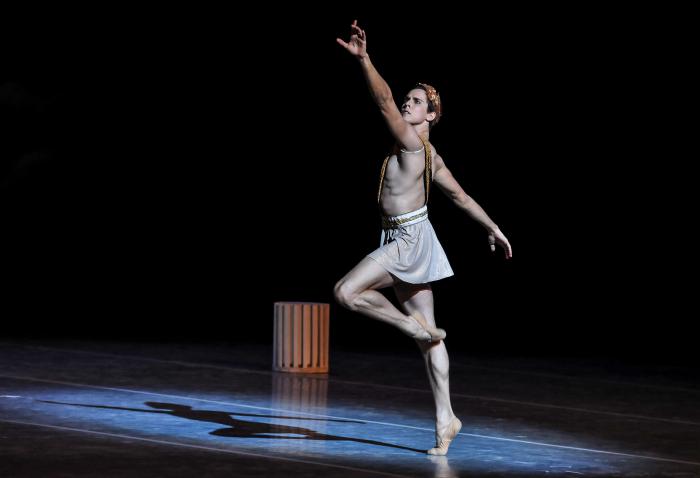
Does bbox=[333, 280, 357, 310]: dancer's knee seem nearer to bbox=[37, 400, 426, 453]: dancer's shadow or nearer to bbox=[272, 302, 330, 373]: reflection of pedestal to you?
bbox=[37, 400, 426, 453]: dancer's shadow

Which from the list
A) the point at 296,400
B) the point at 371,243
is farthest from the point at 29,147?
the point at 296,400

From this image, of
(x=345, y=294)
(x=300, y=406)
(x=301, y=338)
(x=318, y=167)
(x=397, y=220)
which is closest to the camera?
(x=345, y=294)

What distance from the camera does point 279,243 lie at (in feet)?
57.8

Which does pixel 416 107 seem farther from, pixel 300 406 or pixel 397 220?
pixel 300 406

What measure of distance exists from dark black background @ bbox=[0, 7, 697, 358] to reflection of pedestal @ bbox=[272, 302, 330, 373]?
2.86 metres

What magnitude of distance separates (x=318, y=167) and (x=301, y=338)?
6.94 m

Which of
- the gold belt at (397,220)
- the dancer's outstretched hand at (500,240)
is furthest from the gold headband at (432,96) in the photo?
the dancer's outstretched hand at (500,240)

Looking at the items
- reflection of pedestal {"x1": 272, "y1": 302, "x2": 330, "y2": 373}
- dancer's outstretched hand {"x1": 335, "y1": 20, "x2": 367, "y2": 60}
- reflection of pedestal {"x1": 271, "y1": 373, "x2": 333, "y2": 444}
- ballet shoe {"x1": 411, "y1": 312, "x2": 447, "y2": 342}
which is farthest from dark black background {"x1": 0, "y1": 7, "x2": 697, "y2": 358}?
dancer's outstretched hand {"x1": 335, "y1": 20, "x2": 367, "y2": 60}

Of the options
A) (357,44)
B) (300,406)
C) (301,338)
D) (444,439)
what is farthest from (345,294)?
(301,338)

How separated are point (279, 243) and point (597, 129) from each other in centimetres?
493

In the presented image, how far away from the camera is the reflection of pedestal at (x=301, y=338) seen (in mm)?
10008

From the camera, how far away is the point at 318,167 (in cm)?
1678

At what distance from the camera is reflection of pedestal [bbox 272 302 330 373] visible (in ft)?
32.8

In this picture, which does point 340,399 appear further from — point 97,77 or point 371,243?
point 97,77
